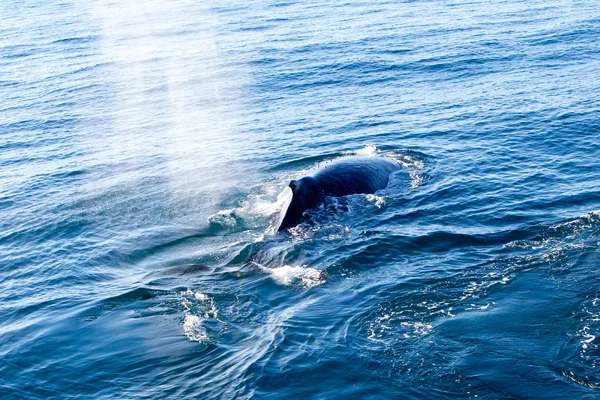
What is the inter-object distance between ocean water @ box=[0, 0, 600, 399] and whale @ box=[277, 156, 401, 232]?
0.40m

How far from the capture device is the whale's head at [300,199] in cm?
1824

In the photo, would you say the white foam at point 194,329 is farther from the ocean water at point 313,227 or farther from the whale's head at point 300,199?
the whale's head at point 300,199

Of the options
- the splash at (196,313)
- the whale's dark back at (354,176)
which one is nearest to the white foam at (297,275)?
the splash at (196,313)

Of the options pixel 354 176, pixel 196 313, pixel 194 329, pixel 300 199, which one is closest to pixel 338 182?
pixel 354 176

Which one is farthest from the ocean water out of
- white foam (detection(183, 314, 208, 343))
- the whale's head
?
the whale's head

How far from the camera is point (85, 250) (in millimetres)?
19578

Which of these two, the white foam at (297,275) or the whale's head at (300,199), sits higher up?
the whale's head at (300,199)

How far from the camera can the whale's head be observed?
1824 centimetres

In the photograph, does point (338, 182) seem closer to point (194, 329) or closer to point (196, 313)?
point (196, 313)

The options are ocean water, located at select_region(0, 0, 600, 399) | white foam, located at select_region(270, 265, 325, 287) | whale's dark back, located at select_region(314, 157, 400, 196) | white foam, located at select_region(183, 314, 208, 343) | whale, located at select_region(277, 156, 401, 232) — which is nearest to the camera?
ocean water, located at select_region(0, 0, 600, 399)

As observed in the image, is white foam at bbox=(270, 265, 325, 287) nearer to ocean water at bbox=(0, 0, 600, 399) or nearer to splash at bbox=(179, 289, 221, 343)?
ocean water at bbox=(0, 0, 600, 399)

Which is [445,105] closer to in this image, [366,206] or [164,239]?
[366,206]

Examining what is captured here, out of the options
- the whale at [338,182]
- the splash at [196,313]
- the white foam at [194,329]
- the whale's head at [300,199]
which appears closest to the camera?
the white foam at [194,329]

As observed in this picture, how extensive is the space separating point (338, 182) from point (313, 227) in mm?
2484
